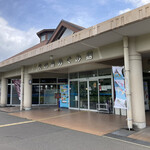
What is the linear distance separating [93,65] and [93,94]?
2.26 m

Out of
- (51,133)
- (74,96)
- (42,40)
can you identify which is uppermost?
(42,40)

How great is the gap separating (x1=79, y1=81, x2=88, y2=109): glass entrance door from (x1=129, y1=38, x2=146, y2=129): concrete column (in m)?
6.03

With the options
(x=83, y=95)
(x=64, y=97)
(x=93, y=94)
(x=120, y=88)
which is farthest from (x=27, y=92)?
(x=120, y=88)

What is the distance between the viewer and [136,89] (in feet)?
21.2

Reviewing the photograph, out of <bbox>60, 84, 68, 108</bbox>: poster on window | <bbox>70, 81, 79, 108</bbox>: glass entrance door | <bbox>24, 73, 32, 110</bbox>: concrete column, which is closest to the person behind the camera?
<bbox>70, 81, 79, 108</bbox>: glass entrance door

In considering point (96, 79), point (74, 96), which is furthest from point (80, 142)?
point (74, 96)

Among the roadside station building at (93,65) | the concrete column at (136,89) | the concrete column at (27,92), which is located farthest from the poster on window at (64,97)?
the concrete column at (136,89)

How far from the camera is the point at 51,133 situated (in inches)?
240

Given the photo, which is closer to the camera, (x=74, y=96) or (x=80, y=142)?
(x=80, y=142)

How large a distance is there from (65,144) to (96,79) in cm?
728

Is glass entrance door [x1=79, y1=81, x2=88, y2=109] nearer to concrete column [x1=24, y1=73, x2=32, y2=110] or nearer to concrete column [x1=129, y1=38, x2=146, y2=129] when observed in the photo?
concrete column [x1=24, y1=73, x2=32, y2=110]

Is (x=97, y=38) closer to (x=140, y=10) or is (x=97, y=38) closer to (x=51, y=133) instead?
(x=140, y=10)

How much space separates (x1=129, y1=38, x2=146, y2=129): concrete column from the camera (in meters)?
6.32

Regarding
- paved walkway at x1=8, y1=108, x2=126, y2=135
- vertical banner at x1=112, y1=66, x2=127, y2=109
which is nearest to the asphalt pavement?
paved walkway at x1=8, y1=108, x2=126, y2=135
